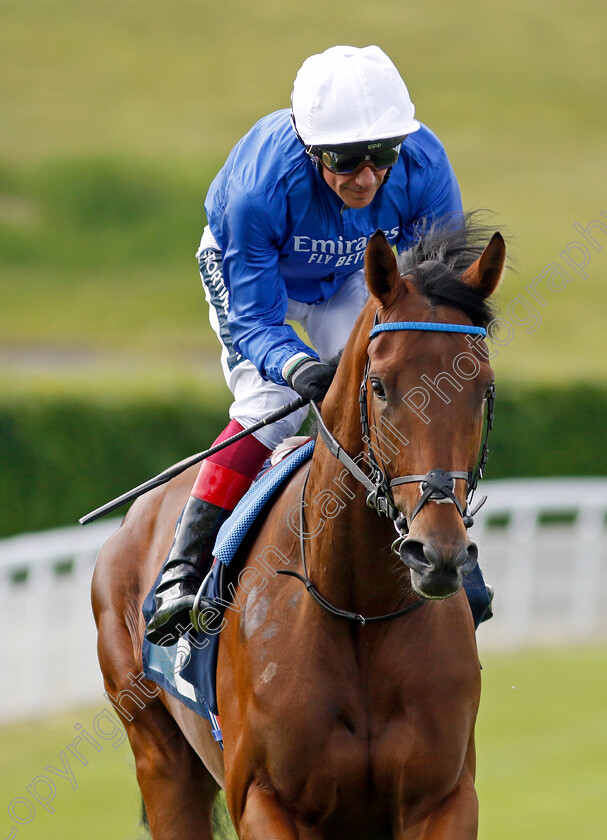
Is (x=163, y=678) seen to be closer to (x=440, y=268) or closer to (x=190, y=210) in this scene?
(x=440, y=268)

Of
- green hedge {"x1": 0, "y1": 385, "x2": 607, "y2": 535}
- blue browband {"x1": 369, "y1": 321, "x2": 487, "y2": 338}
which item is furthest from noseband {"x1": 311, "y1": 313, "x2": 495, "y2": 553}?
green hedge {"x1": 0, "y1": 385, "x2": 607, "y2": 535}

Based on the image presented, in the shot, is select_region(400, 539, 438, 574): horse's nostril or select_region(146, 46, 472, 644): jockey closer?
select_region(400, 539, 438, 574): horse's nostril

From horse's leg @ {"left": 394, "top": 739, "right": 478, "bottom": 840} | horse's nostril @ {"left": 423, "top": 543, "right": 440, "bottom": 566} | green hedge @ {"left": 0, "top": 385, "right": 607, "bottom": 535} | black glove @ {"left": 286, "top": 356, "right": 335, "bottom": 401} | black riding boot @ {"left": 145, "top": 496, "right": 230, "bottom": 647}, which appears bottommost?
green hedge @ {"left": 0, "top": 385, "right": 607, "bottom": 535}

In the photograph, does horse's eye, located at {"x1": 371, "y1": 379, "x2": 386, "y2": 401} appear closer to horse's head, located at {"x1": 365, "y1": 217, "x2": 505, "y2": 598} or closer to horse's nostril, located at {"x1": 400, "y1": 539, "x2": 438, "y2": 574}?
horse's head, located at {"x1": 365, "y1": 217, "x2": 505, "y2": 598}

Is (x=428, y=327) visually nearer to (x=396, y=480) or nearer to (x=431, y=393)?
→ (x=431, y=393)

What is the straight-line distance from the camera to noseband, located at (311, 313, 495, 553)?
104 inches

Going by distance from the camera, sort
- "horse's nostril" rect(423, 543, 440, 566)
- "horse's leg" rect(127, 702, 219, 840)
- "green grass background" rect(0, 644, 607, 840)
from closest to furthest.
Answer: "horse's nostril" rect(423, 543, 440, 566)
"horse's leg" rect(127, 702, 219, 840)
"green grass background" rect(0, 644, 607, 840)

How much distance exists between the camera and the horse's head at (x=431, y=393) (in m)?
2.61

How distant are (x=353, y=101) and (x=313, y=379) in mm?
768

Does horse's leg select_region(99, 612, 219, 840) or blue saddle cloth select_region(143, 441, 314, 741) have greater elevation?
blue saddle cloth select_region(143, 441, 314, 741)

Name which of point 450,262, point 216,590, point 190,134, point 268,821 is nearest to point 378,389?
point 450,262

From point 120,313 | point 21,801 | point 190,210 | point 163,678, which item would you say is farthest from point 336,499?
point 190,210

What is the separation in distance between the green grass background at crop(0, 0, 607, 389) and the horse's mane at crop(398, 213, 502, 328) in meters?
16.7

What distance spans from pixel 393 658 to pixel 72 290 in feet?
74.5
